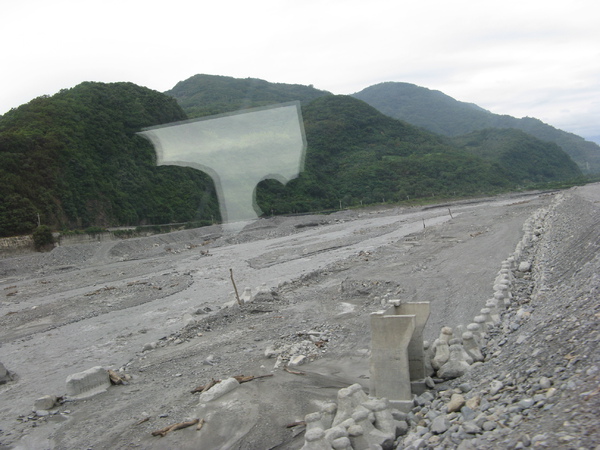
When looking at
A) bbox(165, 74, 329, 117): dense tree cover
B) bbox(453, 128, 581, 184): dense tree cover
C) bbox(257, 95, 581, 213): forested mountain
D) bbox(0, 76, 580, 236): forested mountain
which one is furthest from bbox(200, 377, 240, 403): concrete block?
bbox(165, 74, 329, 117): dense tree cover

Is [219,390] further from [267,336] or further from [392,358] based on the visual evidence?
[267,336]

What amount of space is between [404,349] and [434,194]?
6973 cm

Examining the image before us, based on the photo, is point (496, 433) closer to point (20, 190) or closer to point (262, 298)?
point (262, 298)

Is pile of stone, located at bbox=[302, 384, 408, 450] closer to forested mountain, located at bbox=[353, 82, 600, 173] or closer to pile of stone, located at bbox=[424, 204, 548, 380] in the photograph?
pile of stone, located at bbox=[424, 204, 548, 380]

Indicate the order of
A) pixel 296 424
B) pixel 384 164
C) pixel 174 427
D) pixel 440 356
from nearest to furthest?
pixel 296 424 → pixel 174 427 → pixel 440 356 → pixel 384 164

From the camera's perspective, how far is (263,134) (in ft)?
104

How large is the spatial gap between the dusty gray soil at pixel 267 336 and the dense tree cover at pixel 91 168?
14556 mm

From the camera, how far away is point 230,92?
403 feet

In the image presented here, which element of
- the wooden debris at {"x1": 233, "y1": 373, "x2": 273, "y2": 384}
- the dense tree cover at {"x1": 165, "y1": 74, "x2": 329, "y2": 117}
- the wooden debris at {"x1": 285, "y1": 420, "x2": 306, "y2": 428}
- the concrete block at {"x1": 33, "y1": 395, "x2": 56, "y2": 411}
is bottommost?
the concrete block at {"x1": 33, "y1": 395, "x2": 56, "y2": 411}

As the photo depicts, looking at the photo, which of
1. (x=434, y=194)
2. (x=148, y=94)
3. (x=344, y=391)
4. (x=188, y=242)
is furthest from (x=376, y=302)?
(x=434, y=194)

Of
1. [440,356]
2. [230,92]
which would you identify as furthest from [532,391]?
[230,92]

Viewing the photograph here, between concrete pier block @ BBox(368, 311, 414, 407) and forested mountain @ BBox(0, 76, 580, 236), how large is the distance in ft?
110

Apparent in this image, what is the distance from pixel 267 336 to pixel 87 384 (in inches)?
142

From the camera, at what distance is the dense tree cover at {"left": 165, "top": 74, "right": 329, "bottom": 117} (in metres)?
113
